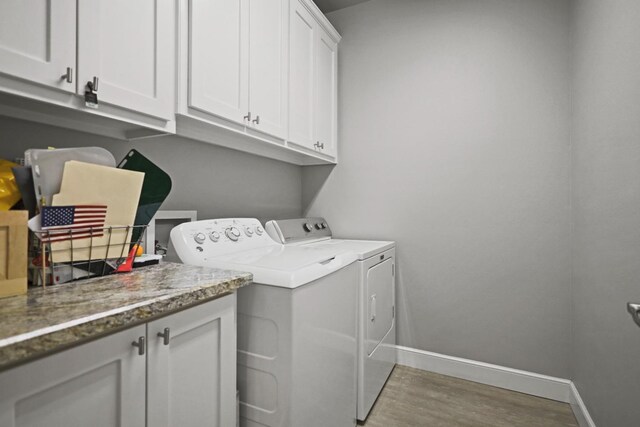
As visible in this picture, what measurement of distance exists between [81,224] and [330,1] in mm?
2508

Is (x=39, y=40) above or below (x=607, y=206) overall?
above

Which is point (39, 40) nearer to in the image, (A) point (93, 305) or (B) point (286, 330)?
(A) point (93, 305)

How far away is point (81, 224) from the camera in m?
0.90

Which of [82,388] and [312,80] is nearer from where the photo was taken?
[82,388]

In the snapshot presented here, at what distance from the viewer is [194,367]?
92cm

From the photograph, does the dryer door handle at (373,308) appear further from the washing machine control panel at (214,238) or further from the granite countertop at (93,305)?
the granite countertop at (93,305)

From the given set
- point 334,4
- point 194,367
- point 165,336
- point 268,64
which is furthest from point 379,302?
point 334,4

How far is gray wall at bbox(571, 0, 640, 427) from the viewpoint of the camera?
1.14 meters

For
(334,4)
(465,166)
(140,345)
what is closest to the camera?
(140,345)

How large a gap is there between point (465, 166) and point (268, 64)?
4.89ft

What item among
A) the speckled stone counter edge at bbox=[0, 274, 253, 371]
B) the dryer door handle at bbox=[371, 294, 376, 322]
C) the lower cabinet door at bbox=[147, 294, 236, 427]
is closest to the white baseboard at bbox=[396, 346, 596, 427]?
the dryer door handle at bbox=[371, 294, 376, 322]

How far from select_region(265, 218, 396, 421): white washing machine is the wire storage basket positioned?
106cm

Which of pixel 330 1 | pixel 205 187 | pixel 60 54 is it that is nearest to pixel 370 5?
pixel 330 1

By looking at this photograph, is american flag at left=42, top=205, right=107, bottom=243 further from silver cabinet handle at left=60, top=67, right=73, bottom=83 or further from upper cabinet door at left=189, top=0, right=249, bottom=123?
upper cabinet door at left=189, top=0, right=249, bottom=123
